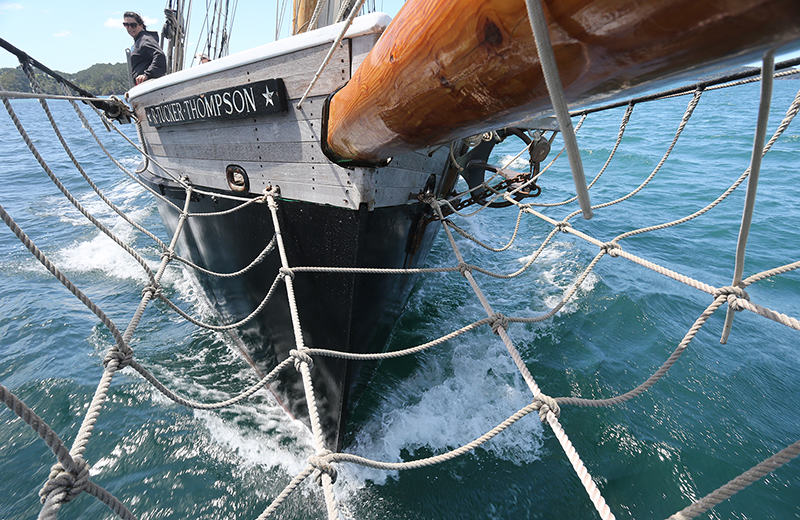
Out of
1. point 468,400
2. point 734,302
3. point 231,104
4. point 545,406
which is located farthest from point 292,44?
point 468,400

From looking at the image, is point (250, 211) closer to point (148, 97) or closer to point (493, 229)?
point (148, 97)

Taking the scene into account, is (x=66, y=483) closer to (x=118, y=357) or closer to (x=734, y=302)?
(x=118, y=357)

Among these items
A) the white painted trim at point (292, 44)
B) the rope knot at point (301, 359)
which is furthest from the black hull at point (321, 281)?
the white painted trim at point (292, 44)

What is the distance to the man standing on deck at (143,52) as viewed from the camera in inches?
179

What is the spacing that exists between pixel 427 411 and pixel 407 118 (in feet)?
11.0

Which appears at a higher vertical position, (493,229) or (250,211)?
(250,211)

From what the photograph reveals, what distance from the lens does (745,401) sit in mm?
3889

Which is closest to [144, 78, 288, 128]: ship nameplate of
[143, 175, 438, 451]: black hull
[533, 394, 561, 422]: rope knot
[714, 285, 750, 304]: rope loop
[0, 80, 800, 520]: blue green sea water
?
[143, 175, 438, 451]: black hull

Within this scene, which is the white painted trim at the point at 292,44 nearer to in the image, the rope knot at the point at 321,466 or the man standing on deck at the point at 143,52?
the man standing on deck at the point at 143,52

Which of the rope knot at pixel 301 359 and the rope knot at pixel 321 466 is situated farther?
the rope knot at pixel 301 359

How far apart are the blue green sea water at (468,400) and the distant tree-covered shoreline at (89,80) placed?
229 feet

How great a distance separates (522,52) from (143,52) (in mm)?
5650

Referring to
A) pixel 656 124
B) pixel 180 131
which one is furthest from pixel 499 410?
pixel 656 124

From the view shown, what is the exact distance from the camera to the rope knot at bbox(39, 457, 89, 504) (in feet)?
3.07
